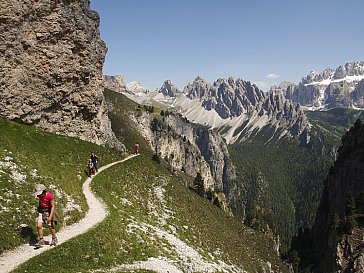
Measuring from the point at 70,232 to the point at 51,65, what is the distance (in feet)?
129

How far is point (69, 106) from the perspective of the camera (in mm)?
64312

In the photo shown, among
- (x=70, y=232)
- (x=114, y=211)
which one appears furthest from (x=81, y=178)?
(x=70, y=232)

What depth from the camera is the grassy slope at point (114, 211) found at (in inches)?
983

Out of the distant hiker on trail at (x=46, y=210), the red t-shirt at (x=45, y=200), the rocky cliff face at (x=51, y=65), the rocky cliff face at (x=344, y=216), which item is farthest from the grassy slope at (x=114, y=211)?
the rocky cliff face at (x=344, y=216)

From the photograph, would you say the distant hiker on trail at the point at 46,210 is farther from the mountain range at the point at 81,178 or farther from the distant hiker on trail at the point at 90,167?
the distant hiker on trail at the point at 90,167

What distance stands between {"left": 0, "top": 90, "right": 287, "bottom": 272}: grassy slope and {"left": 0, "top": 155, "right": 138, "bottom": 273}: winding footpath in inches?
25.2

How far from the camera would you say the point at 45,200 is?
80.2 ft

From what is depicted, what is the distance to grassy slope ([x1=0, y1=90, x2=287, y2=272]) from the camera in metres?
25.0

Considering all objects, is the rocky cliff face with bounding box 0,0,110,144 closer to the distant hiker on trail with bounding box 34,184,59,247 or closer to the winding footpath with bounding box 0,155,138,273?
the winding footpath with bounding box 0,155,138,273

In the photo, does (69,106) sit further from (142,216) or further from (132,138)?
(132,138)

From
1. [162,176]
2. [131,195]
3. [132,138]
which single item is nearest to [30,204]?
[131,195]

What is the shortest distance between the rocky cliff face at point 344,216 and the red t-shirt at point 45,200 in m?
68.6

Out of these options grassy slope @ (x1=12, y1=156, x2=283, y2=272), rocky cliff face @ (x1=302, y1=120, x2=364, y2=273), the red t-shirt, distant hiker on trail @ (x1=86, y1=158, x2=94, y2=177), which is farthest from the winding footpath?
rocky cliff face @ (x1=302, y1=120, x2=364, y2=273)

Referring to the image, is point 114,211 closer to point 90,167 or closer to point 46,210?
point 90,167
